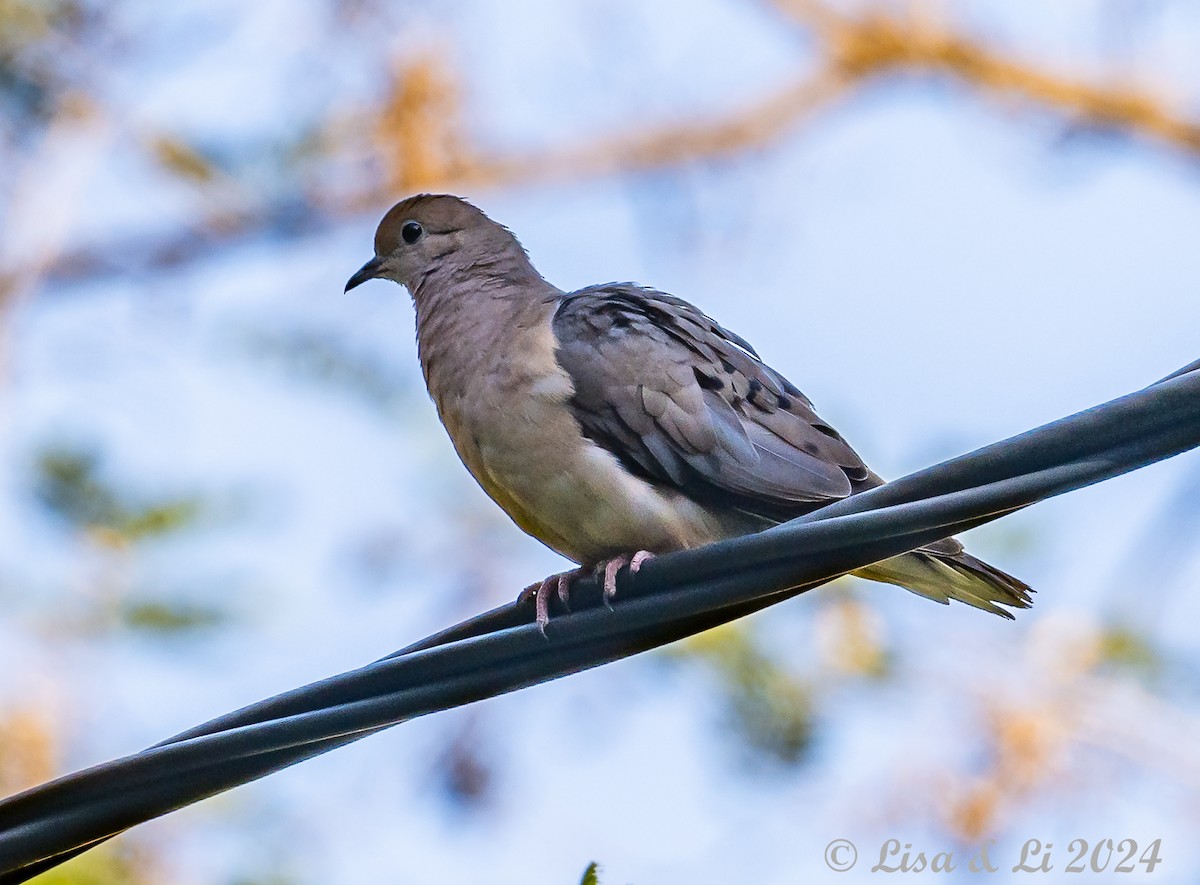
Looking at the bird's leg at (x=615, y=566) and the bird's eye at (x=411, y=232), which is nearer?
the bird's leg at (x=615, y=566)

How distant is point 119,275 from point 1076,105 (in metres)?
5.96

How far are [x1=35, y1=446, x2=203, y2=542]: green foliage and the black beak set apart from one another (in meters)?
2.17

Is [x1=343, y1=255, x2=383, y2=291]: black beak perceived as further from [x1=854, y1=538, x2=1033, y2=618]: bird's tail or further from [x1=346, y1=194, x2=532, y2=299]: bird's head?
[x1=854, y1=538, x2=1033, y2=618]: bird's tail

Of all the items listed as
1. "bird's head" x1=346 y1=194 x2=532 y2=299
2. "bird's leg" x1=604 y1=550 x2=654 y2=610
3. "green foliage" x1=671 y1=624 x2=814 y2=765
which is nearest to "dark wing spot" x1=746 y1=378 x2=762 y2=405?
"bird's leg" x1=604 y1=550 x2=654 y2=610

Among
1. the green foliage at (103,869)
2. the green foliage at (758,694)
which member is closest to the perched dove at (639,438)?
the green foliage at (103,869)

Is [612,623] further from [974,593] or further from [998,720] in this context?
[998,720]

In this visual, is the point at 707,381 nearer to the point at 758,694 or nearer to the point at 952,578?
the point at 952,578

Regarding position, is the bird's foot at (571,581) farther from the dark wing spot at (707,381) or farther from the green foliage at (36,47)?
the green foliage at (36,47)

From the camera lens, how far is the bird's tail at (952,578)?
3.37 meters

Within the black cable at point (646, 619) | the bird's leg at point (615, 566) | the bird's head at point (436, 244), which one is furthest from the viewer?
the bird's head at point (436, 244)

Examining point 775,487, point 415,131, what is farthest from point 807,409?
point 415,131

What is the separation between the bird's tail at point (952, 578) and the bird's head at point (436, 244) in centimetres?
148

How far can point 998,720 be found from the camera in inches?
Result: 264

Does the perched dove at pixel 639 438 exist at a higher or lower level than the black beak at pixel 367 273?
lower
